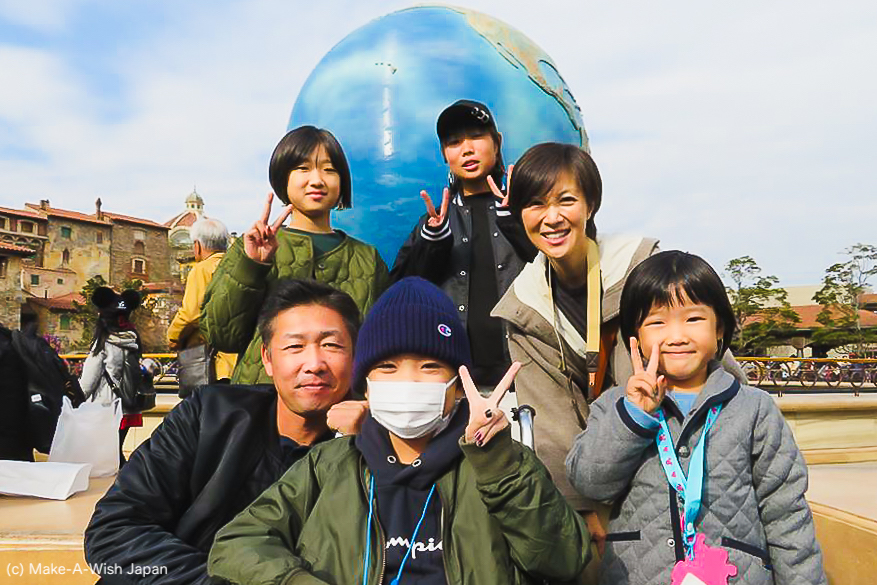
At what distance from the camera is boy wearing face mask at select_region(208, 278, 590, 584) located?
1435 millimetres

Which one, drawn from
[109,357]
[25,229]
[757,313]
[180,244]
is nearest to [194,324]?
[109,357]

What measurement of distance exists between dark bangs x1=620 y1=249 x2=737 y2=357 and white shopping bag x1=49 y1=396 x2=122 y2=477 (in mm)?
3336

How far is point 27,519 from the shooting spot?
305 centimetres

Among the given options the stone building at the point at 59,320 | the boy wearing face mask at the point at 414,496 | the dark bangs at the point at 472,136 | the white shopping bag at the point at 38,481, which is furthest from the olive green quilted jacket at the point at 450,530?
the stone building at the point at 59,320

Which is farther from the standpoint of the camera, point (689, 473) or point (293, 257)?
point (293, 257)

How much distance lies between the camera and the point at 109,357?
4914mm

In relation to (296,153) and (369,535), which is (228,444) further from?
(296,153)

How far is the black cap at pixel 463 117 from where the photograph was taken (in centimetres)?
289

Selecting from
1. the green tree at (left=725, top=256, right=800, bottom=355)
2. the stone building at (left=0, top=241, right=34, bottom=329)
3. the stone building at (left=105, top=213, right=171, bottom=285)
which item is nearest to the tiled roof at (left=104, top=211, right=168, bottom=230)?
the stone building at (left=105, top=213, right=171, bottom=285)

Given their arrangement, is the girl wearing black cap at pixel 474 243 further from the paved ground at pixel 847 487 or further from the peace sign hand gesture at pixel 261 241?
the paved ground at pixel 847 487

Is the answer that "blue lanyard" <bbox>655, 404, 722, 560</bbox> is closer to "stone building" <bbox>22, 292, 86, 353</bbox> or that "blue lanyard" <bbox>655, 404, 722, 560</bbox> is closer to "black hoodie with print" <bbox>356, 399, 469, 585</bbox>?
"black hoodie with print" <bbox>356, 399, 469, 585</bbox>

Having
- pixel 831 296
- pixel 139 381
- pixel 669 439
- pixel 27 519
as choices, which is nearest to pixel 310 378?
pixel 669 439

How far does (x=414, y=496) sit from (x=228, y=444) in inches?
25.6

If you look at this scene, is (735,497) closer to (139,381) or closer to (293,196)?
(293,196)
